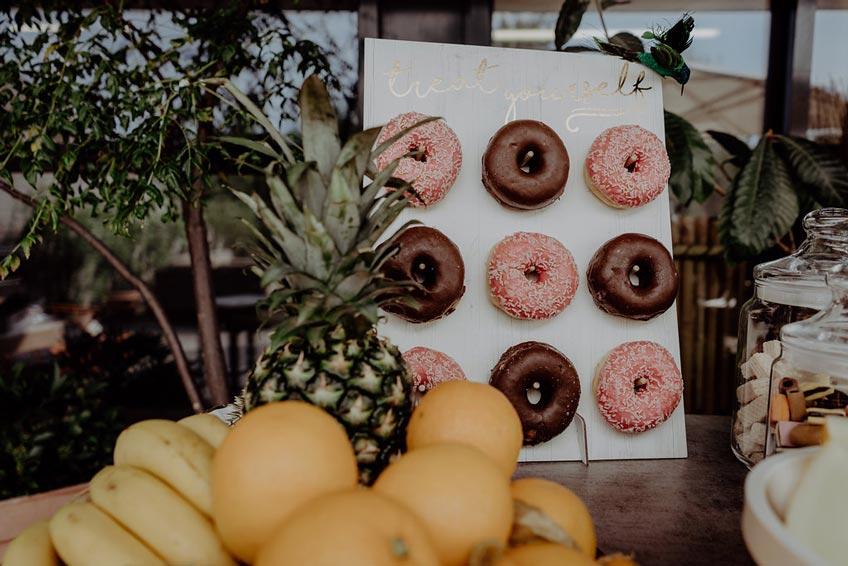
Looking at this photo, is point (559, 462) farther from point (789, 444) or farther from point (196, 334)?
point (196, 334)

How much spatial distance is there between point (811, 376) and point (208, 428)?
1017 mm

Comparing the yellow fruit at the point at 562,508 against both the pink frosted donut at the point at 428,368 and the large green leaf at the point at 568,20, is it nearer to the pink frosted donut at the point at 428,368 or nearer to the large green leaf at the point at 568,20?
the pink frosted donut at the point at 428,368

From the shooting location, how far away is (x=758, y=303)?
1264 millimetres

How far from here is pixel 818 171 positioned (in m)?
2.12

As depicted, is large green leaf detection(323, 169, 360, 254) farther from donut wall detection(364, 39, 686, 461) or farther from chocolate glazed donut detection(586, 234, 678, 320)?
chocolate glazed donut detection(586, 234, 678, 320)

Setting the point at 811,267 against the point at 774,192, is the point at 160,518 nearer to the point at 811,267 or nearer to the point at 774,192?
the point at 811,267

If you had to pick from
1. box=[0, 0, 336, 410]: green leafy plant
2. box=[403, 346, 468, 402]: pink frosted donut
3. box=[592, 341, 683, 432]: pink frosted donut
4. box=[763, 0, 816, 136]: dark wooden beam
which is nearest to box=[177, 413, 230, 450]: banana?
box=[403, 346, 468, 402]: pink frosted donut

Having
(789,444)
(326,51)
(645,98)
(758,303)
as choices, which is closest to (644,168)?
(645,98)

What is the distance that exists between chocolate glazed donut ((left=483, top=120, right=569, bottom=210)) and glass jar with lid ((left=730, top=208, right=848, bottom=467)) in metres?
0.49

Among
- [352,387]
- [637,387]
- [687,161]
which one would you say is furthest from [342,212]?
[687,161]

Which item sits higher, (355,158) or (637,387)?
(355,158)

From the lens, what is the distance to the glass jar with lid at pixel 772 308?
1.09 metres

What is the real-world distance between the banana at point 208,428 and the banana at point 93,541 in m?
0.18

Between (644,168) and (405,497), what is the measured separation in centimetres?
107
